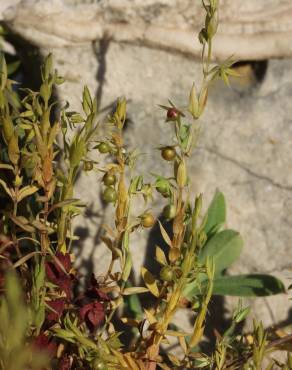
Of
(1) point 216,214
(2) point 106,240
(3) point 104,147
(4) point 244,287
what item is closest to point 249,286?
(4) point 244,287

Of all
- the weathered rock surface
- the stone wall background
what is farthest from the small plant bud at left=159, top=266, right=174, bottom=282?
the weathered rock surface

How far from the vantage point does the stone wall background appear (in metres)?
1.45

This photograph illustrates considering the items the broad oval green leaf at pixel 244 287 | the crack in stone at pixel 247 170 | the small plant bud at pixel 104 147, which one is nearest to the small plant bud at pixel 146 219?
the small plant bud at pixel 104 147

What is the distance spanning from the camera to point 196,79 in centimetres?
150

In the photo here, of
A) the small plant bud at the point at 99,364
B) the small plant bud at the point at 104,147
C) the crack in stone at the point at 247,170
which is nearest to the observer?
the small plant bud at the point at 99,364

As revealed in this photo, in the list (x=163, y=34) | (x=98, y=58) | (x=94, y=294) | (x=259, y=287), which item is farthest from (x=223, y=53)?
(x=94, y=294)

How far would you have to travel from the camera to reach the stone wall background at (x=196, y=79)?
145 centimetres

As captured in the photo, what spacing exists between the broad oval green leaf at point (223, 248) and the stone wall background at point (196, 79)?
0.08 metres

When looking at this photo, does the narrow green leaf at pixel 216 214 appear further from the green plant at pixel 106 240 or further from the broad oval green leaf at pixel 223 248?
the green plant at pixel 106 240

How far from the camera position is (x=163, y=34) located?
4.75 feet

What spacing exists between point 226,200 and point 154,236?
19 centimetres

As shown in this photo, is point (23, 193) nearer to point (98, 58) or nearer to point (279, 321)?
point (98, 58)

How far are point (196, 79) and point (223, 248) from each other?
39cm

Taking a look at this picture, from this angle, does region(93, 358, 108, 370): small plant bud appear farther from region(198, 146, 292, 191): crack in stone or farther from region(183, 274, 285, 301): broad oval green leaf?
region(198, 146, 292, 191): crack in stone
